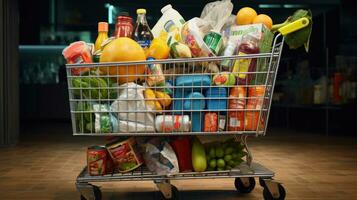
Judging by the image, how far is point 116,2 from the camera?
841 centimetres

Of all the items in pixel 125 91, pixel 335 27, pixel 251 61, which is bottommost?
pixel 125 91

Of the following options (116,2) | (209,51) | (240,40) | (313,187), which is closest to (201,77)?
(209,51)

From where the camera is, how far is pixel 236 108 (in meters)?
2.07

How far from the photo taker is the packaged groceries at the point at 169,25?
2.27 m

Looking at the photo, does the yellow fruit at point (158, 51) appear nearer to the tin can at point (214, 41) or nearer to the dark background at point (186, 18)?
the tin can at point (214, 41)

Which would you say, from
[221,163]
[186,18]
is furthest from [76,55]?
[186,18]

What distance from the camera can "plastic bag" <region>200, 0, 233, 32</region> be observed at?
2.31 m

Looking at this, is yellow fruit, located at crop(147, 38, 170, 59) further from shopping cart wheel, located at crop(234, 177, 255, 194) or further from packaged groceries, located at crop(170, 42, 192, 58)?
shopping cart wheel, located at crop(234, 177, 255, 194)

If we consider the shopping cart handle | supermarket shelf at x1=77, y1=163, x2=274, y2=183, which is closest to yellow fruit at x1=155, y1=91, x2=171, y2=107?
supermarket shelf at x1=77, y1=163, x2=274, y2=183

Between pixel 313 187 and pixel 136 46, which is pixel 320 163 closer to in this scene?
pixel 313 187

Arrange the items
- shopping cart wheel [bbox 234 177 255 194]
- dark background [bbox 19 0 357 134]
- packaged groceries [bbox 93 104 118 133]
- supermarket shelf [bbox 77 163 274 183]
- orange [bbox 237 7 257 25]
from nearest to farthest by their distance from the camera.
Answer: packaged groceries [bbox 93 104 118 133] < supermarket shelf [bbox 77 163 274 183] < orange [bbox 237 7 257 25] < shopping cart wheel [bbox 234 177 255 194] < dark background [bbox 19 0 357 134]

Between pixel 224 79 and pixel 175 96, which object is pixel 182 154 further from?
pixel 224 79

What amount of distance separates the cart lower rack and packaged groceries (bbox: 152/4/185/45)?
205 mm

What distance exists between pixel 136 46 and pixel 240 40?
1.51ft
